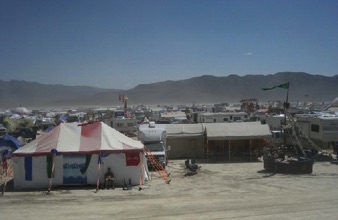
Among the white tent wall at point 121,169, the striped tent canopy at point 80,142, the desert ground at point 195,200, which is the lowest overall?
the desert ground at point 195,200

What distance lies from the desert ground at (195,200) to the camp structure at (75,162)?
1.87ft

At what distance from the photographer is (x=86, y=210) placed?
41.3 feet

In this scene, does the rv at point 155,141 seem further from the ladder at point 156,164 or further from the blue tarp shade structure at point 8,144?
the blue tarp shade structure at point 8,144

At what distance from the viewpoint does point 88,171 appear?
55.8ft

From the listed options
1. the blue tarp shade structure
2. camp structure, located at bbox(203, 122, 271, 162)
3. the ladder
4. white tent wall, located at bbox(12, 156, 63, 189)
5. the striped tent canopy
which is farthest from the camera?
camp structure, located at bbox(203, 122, 271, 162)

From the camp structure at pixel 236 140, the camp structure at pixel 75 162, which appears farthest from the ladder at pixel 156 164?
the camp structure at pixel 236 140

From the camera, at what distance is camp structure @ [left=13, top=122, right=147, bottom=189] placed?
16.8 metres

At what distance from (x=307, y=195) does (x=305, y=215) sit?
304 cm

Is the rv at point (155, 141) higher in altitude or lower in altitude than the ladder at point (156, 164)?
higher

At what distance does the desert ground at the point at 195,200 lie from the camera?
470 inches

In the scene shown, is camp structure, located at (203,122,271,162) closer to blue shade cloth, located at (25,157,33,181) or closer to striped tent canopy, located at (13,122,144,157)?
striped tent canopy, located at (13,122,144,157)

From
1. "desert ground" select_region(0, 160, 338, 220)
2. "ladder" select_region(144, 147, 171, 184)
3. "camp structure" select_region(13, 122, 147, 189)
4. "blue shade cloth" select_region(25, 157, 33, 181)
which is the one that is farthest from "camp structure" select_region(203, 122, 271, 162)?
"blue shade cloth" select_region(25, 157, 33, 181)

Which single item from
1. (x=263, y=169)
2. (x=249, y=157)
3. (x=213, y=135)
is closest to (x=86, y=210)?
(x=263, y=169)

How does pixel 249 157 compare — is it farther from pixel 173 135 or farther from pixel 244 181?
pixel 244 181
